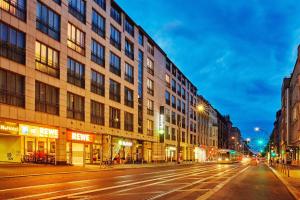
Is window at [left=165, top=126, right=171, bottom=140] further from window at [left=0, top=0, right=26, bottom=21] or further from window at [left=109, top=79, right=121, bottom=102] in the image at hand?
window at [left=0, top=0, right=26, bottom=21]

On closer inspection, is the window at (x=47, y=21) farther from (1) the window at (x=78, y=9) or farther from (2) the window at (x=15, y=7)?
(1) the window at (x=78, y=9)

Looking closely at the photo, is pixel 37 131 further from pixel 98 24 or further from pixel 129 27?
pixel 129 27

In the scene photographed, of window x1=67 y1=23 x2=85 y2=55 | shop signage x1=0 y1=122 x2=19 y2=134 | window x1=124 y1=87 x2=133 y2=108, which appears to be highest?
window x1=67 y1=23 x2=85 y2=55

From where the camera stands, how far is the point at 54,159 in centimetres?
4319

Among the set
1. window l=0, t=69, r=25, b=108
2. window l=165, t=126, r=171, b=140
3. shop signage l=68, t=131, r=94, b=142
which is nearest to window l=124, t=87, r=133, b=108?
shop signage l=68, t=131, r=94, b=142

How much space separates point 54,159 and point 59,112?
4.41 meters

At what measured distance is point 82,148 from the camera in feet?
166

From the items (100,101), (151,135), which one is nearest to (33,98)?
(100,101)

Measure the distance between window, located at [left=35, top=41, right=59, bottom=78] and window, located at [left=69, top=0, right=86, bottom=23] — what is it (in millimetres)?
5950

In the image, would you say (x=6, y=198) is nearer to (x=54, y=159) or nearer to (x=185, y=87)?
(x=54, y=159)

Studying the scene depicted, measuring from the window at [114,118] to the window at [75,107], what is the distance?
8.55 metres

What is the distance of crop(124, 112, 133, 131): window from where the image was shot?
63188mm

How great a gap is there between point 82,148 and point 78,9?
14968mm

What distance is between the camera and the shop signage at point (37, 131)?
37312 millimetres
